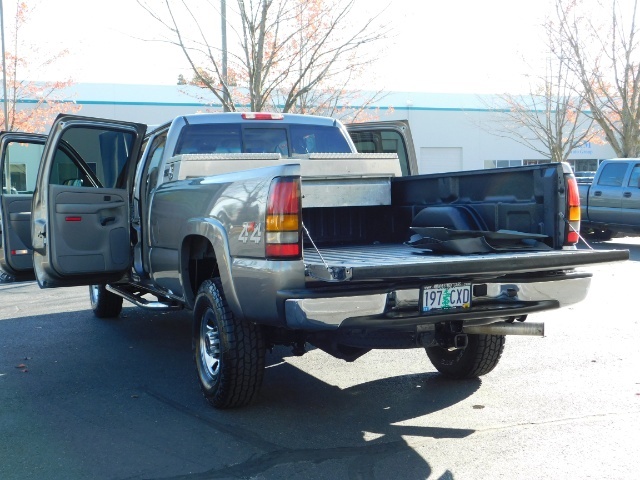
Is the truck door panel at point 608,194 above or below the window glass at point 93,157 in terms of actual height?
below

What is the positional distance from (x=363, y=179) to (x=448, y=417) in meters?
2.20

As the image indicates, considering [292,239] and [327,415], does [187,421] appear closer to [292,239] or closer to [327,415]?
[327,415]

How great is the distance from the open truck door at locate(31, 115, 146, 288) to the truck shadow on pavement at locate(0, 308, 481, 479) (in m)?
0.83

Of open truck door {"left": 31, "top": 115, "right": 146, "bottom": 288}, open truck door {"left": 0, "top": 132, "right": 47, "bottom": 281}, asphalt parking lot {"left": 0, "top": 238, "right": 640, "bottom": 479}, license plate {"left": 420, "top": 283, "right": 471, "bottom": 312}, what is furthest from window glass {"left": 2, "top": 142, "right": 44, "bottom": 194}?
license plate {"left": 420, "top": 283, "right": 471, "bottom": 312}

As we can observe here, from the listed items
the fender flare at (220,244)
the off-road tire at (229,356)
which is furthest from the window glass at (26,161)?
the off-road tire at (229,356)

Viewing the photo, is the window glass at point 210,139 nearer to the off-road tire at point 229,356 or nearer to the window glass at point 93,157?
the window glass at point 93,157

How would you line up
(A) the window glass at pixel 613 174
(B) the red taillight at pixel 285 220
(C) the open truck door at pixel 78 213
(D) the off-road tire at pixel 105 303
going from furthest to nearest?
(A) the window glass at pixel 613 174, (D) the off-road tire at pixel 105 303, (C) the open truck door at pixel 78 213, (B) the red taillight at pixel 285 220

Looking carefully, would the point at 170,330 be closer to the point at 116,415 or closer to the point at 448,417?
the point at 116,415

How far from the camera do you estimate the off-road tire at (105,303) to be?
9172 millimetres

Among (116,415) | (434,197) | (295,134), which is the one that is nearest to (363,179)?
(434,197)

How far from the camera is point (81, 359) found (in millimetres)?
7109

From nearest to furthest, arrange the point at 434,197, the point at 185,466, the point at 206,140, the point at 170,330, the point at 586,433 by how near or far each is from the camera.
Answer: the point at 185,466
the point at 586,433
the point at 434,197
the point at 206,140
the point at 170,330

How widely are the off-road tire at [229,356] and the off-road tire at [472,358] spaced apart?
59.1 inches

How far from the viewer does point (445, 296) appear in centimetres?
463
